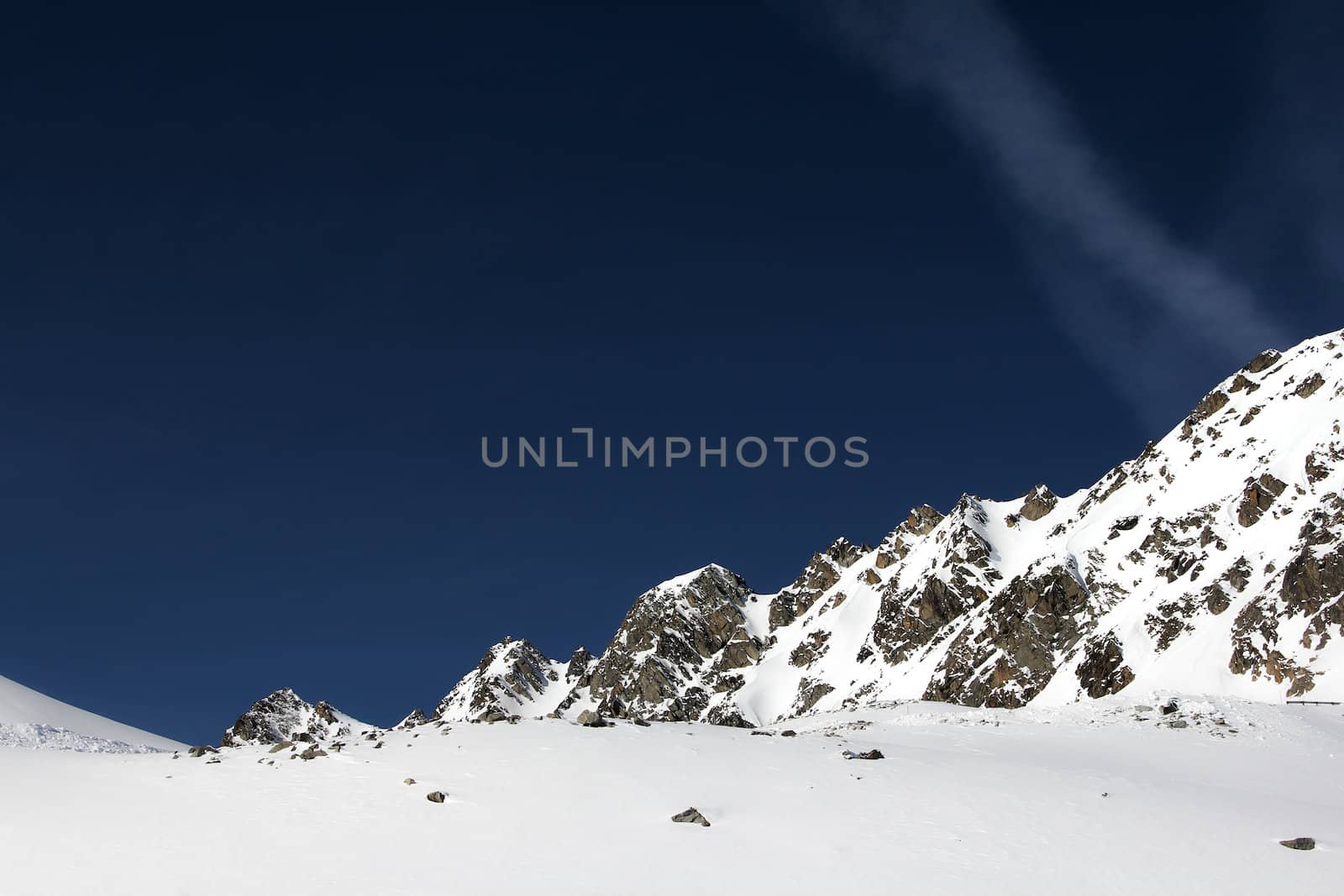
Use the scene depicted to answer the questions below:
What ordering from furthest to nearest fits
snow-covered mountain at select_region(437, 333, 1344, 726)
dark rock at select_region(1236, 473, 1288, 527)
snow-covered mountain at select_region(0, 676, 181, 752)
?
1. dark rock at select_region(1236, 473, 1288, 527)
2. snow-covered mountain at select_region(437, 333, 1344, 726)
3. snow-covered mountain at select_region(0, 676, 181, 752)

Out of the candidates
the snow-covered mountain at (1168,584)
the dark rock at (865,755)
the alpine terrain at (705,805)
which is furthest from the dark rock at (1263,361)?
the dark rock at (865,755)

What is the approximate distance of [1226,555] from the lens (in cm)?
11006

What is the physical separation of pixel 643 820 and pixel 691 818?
104 centimetres

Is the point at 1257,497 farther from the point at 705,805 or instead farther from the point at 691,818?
the point at 691,818

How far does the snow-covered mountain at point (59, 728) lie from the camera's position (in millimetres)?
39250

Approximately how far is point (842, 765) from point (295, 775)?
13809 mm

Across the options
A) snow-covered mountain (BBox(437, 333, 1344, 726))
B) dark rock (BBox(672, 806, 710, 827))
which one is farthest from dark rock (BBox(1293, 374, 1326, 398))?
dark rock (BBox(672, 806, 710, 827))

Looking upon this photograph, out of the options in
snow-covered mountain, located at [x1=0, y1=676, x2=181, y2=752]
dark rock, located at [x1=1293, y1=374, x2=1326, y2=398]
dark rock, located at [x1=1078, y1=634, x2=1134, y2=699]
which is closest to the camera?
snow-covered mountain, located at [x1=0, y1=676, x2=181, y2=752]

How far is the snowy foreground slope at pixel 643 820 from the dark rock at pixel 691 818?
365 mm

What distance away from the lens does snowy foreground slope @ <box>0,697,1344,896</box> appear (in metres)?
16.9

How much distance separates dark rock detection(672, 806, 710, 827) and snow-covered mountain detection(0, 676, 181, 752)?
2950cm

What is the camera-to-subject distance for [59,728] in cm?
4434

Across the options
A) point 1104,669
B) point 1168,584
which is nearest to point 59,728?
point 1104,669

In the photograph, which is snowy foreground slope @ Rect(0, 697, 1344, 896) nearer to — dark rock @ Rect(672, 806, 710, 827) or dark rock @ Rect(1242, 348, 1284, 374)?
dark rock @ Rect(672, 806, 710, 827)
